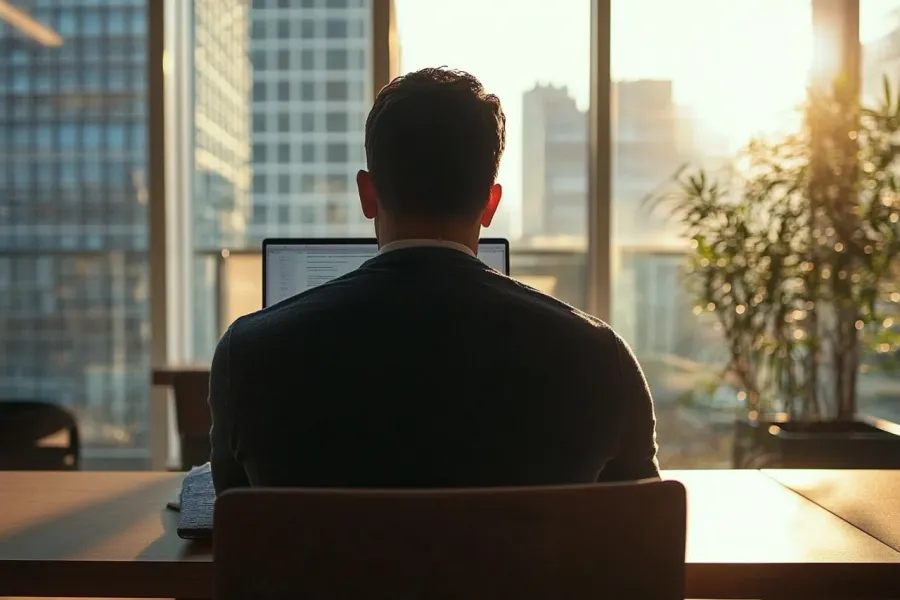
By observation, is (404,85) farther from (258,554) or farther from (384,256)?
(258,554)

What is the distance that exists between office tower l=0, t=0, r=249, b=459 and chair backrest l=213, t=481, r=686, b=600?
12.4 ft

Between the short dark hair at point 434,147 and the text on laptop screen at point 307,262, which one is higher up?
the short dark hair at point 434,147

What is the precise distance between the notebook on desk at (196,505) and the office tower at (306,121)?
3.05 m

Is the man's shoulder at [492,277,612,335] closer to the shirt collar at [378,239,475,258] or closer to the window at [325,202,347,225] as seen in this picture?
the shirt collar at [378,239,475,258]

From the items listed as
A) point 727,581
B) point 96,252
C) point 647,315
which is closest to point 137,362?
point 96,252

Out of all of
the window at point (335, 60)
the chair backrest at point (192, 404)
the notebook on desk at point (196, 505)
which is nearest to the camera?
the notebook on desk at point (196, 505)

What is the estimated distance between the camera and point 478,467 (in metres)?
0.87

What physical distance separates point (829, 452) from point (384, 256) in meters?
2.68

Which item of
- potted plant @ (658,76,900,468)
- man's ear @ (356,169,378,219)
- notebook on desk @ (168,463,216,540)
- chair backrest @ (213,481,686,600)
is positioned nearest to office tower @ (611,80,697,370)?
potted plant @ (658,76,900,468)

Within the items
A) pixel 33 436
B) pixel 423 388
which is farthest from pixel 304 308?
pixel 33 436

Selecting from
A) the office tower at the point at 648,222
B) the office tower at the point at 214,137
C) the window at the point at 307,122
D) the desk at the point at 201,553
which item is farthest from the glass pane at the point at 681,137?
the desk at the point at 201,553

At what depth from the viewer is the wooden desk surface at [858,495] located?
4.08ft

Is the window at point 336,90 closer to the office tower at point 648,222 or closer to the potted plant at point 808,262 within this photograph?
the office tower at point 648,222

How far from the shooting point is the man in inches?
34.2
